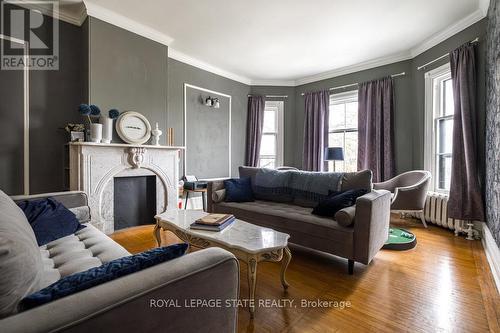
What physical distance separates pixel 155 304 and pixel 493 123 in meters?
3.27

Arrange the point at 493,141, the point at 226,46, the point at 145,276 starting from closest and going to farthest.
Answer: the point at 145,276, the point at 493,141, the point at 226,46

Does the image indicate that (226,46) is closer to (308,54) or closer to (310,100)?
(308,54)

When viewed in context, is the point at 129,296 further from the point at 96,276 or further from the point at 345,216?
the point at 345,216

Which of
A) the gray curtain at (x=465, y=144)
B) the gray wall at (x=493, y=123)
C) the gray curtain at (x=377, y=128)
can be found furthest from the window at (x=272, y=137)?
the gray wall at (x=493, y=123)

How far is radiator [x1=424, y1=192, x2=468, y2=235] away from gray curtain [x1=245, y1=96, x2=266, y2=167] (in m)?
3.16

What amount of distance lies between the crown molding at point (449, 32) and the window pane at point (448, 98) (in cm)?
61

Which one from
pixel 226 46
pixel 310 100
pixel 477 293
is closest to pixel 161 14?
pixel 226 46

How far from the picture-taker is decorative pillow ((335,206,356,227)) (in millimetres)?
2082

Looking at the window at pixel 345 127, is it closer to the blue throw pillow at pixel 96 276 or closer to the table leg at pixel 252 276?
the table leg at pixel 252 276

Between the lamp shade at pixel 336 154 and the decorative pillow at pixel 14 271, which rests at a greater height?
the lamp shade at pixel 336 154

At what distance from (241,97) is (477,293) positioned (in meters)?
4.72

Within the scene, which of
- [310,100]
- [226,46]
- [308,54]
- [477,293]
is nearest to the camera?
[477,293]

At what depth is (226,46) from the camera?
3.91 m

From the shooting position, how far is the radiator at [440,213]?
10.3 feet
